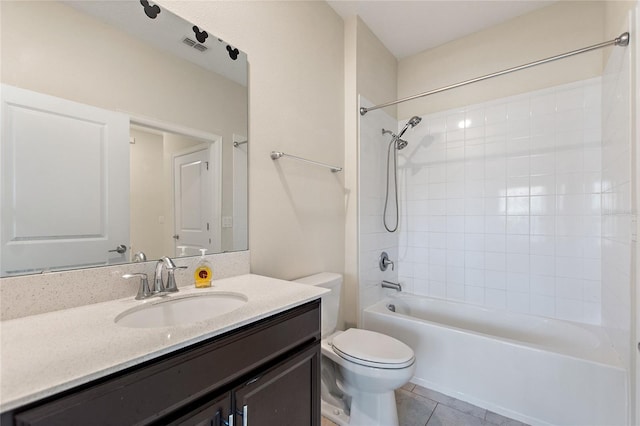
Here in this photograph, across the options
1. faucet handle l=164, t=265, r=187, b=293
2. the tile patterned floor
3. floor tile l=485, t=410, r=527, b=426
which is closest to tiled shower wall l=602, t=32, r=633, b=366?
floor tile l=485, t=410, r=527, b=426

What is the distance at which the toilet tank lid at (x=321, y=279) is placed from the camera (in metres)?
1.67

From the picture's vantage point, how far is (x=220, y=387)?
0.76m

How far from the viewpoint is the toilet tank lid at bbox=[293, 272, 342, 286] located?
5.48ft

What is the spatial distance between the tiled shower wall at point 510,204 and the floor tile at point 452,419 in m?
0.92

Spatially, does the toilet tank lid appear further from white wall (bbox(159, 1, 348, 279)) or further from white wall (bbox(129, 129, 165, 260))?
white wall (bbox(129, 129, 165, 260))

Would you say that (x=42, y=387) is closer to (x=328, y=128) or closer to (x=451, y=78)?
(x=328, y=128)

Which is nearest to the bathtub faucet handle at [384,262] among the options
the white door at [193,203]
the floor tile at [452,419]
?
the floor tile at [452,419]

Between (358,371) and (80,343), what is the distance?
1185 mm

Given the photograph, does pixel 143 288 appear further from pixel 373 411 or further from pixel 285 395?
pixel 373 411

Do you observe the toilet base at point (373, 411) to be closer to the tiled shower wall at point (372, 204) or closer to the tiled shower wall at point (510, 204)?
the tiled shower wall at point (372, 204)

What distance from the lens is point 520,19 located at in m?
2.19

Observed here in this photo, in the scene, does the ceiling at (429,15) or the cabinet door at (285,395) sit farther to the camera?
the ceiling at (429,15)

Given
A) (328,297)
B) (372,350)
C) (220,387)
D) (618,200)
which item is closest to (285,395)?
(220,387)

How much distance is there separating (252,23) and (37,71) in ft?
3.22
